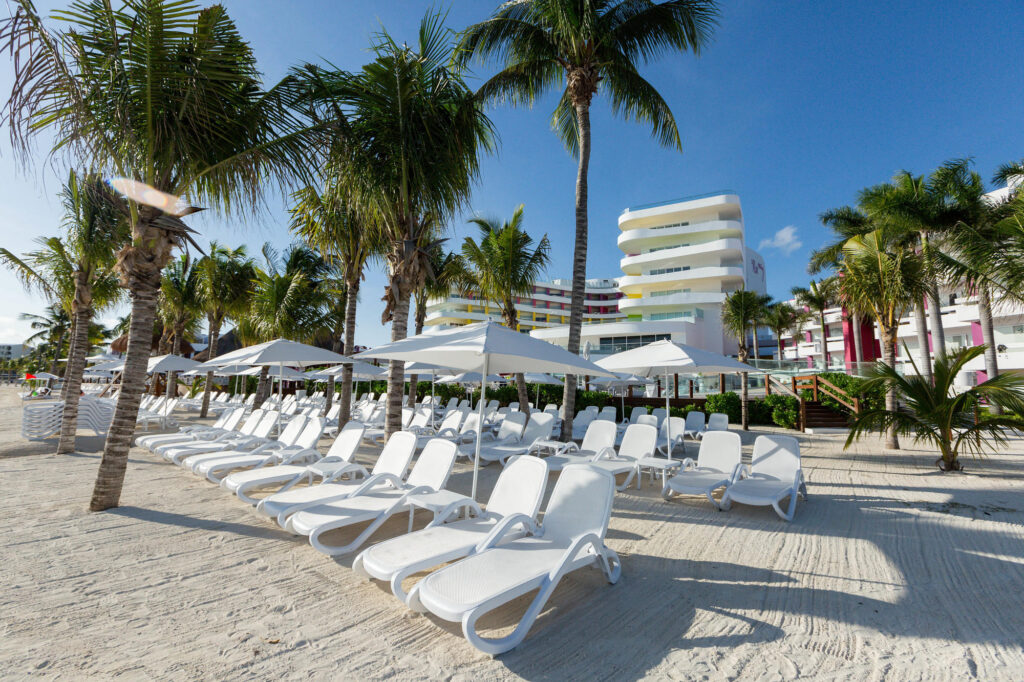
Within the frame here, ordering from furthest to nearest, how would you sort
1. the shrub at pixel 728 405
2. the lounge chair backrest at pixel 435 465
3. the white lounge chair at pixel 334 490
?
the shrub at pixel 728 405 < the lounge chair backrest at pixel 435 465 < the white lounge chair at pixel 334 490

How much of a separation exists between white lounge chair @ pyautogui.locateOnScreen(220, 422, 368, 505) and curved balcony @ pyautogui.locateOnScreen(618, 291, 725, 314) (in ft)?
124

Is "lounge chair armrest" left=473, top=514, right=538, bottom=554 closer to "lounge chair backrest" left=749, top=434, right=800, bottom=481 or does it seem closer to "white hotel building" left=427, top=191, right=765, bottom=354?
"lounge chair backrest" left=749, top=434, right=800, bottom=481

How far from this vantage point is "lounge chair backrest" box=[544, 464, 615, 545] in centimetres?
349

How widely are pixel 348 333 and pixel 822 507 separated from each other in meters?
10.9

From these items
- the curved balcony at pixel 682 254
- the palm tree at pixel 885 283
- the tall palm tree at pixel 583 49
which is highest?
the curved balcony at pixel 682 254

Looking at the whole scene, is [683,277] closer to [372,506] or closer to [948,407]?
[948,407]

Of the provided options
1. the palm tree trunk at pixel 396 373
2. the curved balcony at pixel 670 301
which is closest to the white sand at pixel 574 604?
the palm tree trunk at pixel 396 373

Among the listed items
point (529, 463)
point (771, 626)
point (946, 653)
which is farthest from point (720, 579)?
point (529, 463)

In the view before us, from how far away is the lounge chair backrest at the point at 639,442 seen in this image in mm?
7398

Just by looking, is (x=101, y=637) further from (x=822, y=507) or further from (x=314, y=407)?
(x=314, y=407)

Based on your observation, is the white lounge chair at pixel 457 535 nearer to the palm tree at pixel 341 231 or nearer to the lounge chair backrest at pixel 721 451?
the lounge chair backrest at pixel 721 451

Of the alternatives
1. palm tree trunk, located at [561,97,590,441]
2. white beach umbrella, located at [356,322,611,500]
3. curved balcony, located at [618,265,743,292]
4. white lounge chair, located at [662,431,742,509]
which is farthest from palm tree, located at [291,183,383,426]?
curved balcony, located at [618,265,743,292]

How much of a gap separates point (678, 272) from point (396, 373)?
124ft

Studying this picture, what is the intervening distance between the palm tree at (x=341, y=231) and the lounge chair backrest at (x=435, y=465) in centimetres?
477
